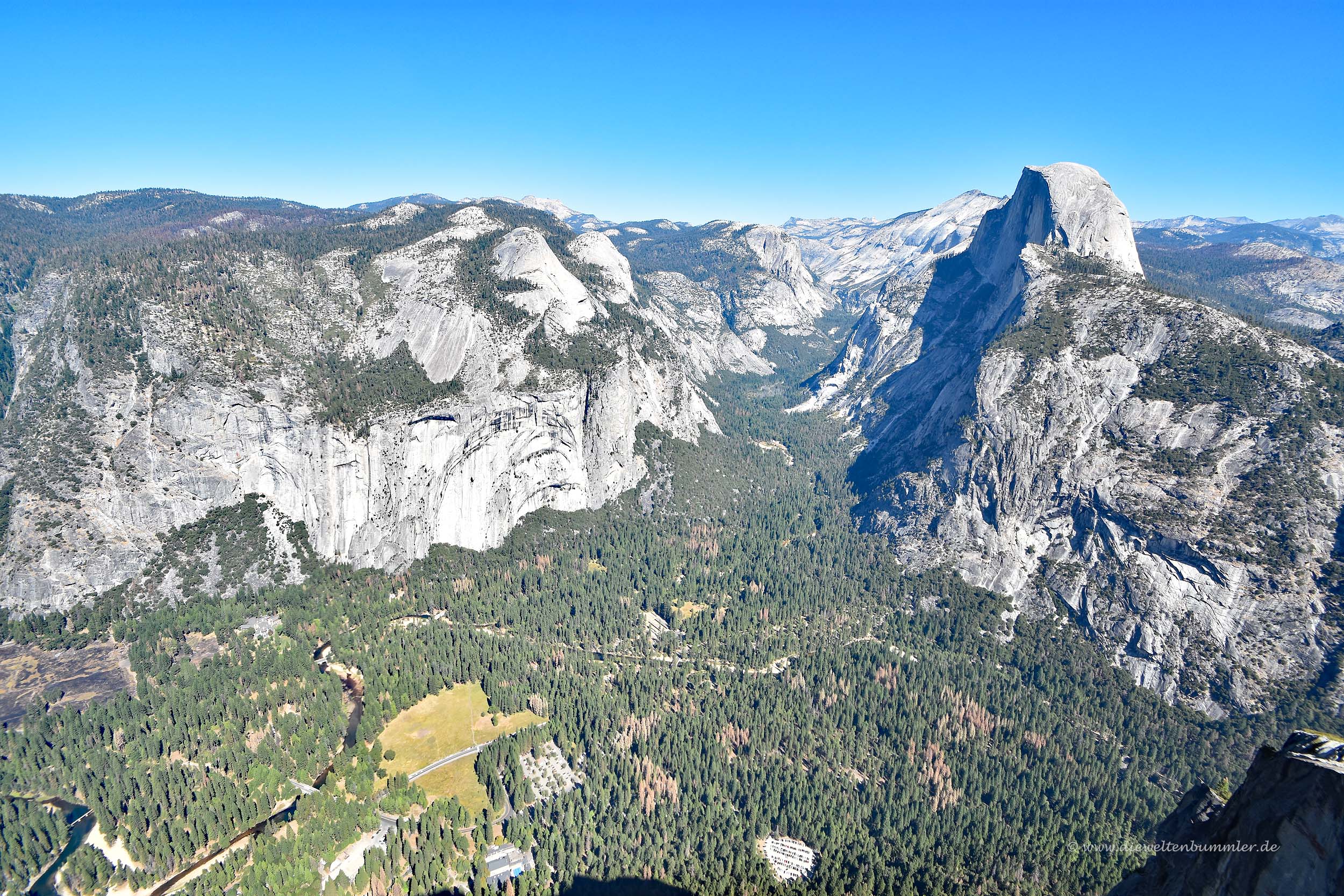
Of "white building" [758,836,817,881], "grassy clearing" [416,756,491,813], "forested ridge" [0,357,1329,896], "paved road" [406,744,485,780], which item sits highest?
"forested ridge" [0,357,1329,896]

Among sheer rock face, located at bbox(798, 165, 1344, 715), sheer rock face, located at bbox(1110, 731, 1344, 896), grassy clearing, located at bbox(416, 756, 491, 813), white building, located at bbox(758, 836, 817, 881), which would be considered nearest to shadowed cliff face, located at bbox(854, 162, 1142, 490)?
sheer rock face, located at bbox(798, 165, 1344, 715)

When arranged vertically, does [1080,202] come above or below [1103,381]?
above

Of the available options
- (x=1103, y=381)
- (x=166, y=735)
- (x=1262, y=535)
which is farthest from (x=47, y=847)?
(x=1103, y=381)

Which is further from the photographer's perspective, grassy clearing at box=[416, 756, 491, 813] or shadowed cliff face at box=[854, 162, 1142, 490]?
shadowed cliff face at box=[854, 162, 1142, 490]

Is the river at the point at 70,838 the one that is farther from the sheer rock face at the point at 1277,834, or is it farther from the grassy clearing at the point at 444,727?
the sheer rock face at the point at 1277,834

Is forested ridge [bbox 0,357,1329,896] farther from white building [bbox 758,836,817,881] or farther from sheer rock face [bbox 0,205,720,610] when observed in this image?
sheer rock face [bbox 0,205,720,610]

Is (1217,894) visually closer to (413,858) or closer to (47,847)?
→ (413,858)
